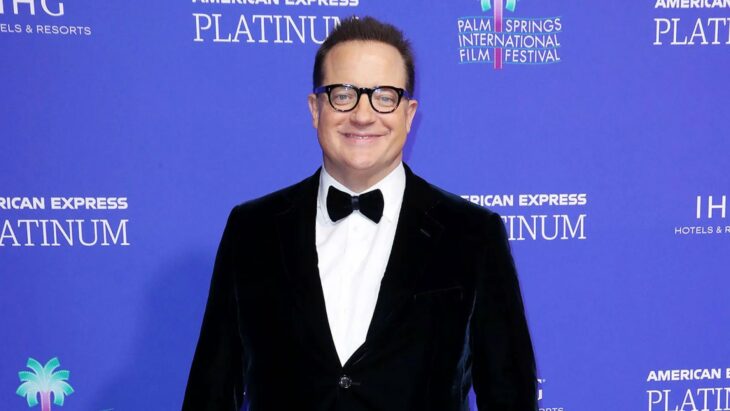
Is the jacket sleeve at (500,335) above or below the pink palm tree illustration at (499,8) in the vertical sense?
below

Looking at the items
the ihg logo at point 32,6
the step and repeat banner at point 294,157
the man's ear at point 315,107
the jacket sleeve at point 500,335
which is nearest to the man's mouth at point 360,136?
the man's ear at point 315,107

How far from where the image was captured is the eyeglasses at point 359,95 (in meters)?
1.43

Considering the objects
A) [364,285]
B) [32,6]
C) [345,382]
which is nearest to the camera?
[345,382]

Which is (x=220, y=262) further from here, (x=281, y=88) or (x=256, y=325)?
(x=281, y=88)

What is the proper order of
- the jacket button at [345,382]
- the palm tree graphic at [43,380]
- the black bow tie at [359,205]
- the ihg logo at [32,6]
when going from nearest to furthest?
the jacket button at [345,382]
the black bow tie at [359,205]
the ihg logo at [32,6]
the palm tree graphic at [43,380]

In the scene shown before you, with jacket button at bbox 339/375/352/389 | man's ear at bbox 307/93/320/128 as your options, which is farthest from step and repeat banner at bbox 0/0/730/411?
jacket button at bbox 339/375/352/389

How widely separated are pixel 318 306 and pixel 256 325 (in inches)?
7.5

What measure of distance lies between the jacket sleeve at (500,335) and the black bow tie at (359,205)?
Result: 0.94 feet

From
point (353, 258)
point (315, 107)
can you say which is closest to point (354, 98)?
point (315, 107)

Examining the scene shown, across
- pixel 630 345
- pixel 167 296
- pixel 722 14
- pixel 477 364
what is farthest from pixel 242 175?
pixel 722 14

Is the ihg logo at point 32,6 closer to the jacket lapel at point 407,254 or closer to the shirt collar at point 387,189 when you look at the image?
the shirt collar at point 387,189

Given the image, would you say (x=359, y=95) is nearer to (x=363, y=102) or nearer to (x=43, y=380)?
(x=363, y=102)

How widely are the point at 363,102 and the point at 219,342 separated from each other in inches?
28.9

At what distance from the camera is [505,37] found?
2.06 m
